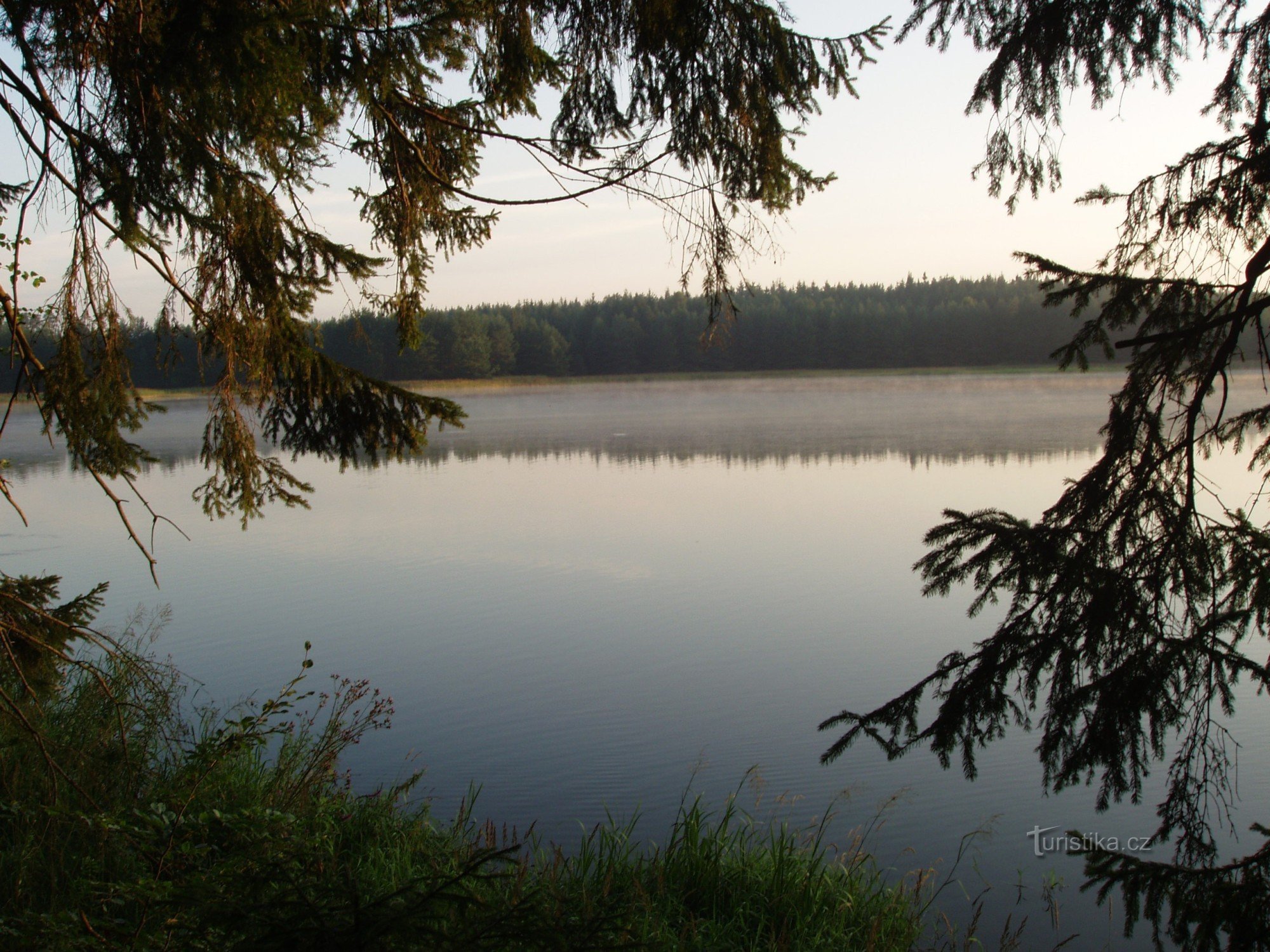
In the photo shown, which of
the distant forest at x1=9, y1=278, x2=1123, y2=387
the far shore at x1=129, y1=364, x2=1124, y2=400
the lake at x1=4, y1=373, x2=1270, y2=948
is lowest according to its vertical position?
the lake at x1=4, y1=373, x2=1270, y2=948

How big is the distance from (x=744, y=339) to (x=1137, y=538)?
5575cm

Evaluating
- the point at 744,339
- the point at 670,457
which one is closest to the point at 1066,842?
the point at 670,457

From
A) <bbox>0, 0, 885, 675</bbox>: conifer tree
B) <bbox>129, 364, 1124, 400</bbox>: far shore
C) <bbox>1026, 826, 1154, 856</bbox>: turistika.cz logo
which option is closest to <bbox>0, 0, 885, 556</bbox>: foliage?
<bbox>0, 0, 885, 675</bbox>: conifer tree

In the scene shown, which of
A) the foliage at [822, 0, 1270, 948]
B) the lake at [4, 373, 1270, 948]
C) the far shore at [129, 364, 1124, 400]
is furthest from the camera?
the far shore at [129, 364, 1124, 400]

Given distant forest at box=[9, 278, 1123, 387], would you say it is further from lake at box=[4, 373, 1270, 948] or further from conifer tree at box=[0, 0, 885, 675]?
conifer tree at box=[0, 0, 885, 675]

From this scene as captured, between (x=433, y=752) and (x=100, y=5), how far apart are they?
3.65 meters

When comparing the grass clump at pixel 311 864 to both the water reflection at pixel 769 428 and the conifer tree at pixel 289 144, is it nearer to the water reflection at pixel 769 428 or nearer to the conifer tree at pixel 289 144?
the conifer tree at pixel 289 144

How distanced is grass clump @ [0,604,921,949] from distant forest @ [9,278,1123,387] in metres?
43.4

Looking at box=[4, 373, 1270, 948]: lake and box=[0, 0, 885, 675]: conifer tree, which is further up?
box=[0, 0, 885, 675]: conifer tree

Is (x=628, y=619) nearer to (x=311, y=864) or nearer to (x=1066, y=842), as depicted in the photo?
(x=1066, y=842)

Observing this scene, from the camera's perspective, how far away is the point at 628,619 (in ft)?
24.4

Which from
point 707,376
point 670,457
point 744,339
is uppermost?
point 744,339

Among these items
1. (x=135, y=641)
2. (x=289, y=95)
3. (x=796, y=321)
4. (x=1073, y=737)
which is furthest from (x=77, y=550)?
(x=796, y=321)

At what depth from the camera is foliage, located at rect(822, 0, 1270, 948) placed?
2.64m
